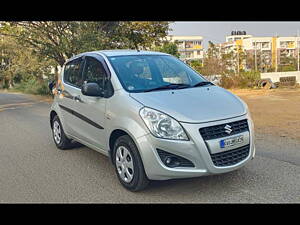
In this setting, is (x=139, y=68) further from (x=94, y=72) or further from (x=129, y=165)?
(x=129, y=165)

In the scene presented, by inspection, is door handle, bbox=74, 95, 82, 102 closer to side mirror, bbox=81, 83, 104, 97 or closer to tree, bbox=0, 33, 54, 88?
side mirror, bbox=81, 83, 104, 97

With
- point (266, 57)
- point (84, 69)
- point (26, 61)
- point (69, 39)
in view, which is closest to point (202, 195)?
point (84, 69)

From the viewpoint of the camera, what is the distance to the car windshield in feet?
14.4

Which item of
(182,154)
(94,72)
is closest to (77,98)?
(94,72)

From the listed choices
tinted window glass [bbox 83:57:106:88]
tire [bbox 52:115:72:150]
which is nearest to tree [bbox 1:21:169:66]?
tire [bbox 52:115:72:150]

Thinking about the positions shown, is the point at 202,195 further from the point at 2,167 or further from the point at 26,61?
the point at 26,61

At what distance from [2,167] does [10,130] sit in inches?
143

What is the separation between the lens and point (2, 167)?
5227mm

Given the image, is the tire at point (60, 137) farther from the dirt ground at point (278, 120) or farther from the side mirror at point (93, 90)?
the dirt ground at point (278, 120)

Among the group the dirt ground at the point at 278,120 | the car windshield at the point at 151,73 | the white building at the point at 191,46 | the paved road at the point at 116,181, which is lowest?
the dirt ground at the point at 278,120

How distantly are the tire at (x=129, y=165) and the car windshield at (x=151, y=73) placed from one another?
2.44ft

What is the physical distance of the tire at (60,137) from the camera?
609cm

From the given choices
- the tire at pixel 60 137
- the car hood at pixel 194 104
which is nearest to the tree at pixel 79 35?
the tire at pixel 60 137

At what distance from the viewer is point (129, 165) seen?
4.02m
